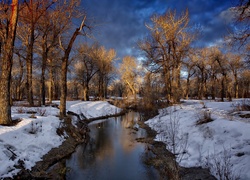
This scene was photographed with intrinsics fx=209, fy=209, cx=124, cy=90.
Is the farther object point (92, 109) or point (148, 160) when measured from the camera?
point (92, 109)

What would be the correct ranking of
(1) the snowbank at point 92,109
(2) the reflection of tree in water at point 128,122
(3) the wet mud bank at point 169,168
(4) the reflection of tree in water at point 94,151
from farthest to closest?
(1) the snowbank at point 92,109, (2) the reflection of tree in water at point 128,122, (4) the reflection of tree in water at point 94,151, (3) the wet mud bank at point 169,168

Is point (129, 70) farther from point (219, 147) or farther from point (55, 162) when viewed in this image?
point (219, 147)

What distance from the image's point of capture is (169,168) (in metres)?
7.69

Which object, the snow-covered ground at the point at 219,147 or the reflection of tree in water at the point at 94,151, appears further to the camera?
the reflection of tree in water at the point at 94,151

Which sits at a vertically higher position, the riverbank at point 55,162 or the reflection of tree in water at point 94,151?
the riverbank at point 55,162

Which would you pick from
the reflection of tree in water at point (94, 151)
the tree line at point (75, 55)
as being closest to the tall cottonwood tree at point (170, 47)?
the tree line at point (75, 55)

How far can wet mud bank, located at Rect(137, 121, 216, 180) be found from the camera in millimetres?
6653

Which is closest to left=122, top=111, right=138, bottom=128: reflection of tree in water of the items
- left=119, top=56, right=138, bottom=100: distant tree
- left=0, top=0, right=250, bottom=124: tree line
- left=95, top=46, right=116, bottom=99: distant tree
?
left=0, top=0, right=250, bottom=124: tree line

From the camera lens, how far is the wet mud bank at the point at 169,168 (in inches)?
262

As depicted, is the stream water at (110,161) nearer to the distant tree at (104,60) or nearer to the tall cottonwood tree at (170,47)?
the tall cottonwood tree at (170,47)

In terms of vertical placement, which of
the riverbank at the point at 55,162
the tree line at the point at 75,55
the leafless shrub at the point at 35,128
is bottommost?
the riverbank at the point at 55,162

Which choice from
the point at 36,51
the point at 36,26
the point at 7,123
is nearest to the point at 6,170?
the point at 7,123

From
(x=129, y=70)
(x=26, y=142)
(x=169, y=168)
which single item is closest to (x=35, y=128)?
(x=26, y=142)

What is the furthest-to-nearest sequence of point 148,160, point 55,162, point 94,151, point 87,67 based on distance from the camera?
1. point 87,67
2. point 94,151
3. point 148,160
4. point 55,162
